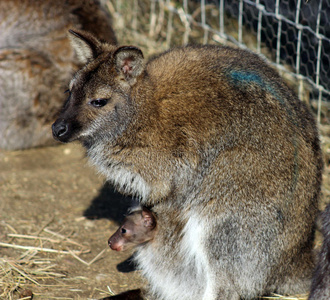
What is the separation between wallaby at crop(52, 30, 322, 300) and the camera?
3312mm

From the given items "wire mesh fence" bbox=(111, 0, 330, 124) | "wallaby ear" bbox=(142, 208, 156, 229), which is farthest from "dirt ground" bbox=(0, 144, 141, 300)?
"wire mesh fence" bbox=(111, 0, 330, 124)

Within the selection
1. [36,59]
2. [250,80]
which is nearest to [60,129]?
[250,80]

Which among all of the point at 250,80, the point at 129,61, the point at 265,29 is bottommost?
the point at 265,29

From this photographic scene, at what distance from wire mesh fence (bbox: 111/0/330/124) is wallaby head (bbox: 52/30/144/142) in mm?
2024

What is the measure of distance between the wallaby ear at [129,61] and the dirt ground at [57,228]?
0.83 metres

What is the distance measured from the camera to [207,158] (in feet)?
11.2

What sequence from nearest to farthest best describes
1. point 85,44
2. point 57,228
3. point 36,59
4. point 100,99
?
point 100,99 < point 85,44 < point 57,228 < point 36,59

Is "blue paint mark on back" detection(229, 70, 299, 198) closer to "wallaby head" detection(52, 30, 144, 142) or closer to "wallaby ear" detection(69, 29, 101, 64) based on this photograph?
"wallaby head" detection(52, 30, 144, 142)

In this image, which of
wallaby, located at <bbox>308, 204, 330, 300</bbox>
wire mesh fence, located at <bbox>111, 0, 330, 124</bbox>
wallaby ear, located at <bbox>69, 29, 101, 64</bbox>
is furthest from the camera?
wire mesh fence, located at <bbox>111, 0, 330, 124</bbox>

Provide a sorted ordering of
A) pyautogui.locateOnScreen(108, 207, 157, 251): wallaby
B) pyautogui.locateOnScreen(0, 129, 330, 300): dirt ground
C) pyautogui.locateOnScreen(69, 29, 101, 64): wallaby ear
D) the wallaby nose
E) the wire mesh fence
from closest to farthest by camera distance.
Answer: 1. the wallaby nose
2. pyautogui.locateOnScreen(69, 29, 101, 64): wallaby ear
3. pyautogui.locateOnScreen(108, 207, 157, 251): wallaby
4. pyautogui.locateOnScreen(0, 129, 330, 300): dirt ground
5. the wire mesh fence

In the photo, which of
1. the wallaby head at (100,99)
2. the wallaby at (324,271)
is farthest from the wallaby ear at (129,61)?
the wallaby at (324,271)

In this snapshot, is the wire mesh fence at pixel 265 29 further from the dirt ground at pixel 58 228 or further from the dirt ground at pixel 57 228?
the dirt ground at pixel 57 228

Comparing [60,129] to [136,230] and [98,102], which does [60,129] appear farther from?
[136,230]

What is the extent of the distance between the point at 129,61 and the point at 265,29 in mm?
2750
